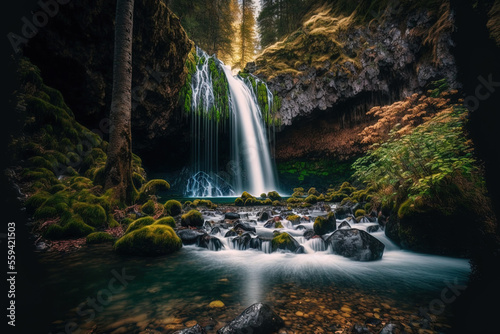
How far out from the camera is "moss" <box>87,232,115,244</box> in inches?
167

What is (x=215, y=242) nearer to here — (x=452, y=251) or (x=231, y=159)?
(x=452, y=251)

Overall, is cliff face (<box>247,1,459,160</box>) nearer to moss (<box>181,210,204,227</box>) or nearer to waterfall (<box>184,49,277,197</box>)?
waterfall (<box>184,49,277,197</box>)

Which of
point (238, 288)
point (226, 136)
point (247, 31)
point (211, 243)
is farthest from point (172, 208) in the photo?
point (247, 31)

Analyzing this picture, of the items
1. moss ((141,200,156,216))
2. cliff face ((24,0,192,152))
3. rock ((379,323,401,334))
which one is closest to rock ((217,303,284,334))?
rock ((379,323,401,334))

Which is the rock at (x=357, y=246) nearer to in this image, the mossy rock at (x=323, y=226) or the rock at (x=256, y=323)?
the mossy rock at (x=323, y=226)

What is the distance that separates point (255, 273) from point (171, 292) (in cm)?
137

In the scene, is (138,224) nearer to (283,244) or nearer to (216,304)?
(216,304)

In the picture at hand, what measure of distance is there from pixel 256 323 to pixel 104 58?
36.2 feet

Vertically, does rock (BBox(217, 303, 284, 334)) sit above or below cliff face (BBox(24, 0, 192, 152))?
below

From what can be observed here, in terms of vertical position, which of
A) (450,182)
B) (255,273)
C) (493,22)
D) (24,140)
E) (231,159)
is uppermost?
(231,159)

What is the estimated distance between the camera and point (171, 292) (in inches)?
105

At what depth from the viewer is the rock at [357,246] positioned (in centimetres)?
401

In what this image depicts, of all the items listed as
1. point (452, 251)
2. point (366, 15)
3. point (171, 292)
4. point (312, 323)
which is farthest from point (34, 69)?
point (366, 15)

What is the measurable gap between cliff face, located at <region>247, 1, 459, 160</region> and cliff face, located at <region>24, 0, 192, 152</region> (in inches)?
394
